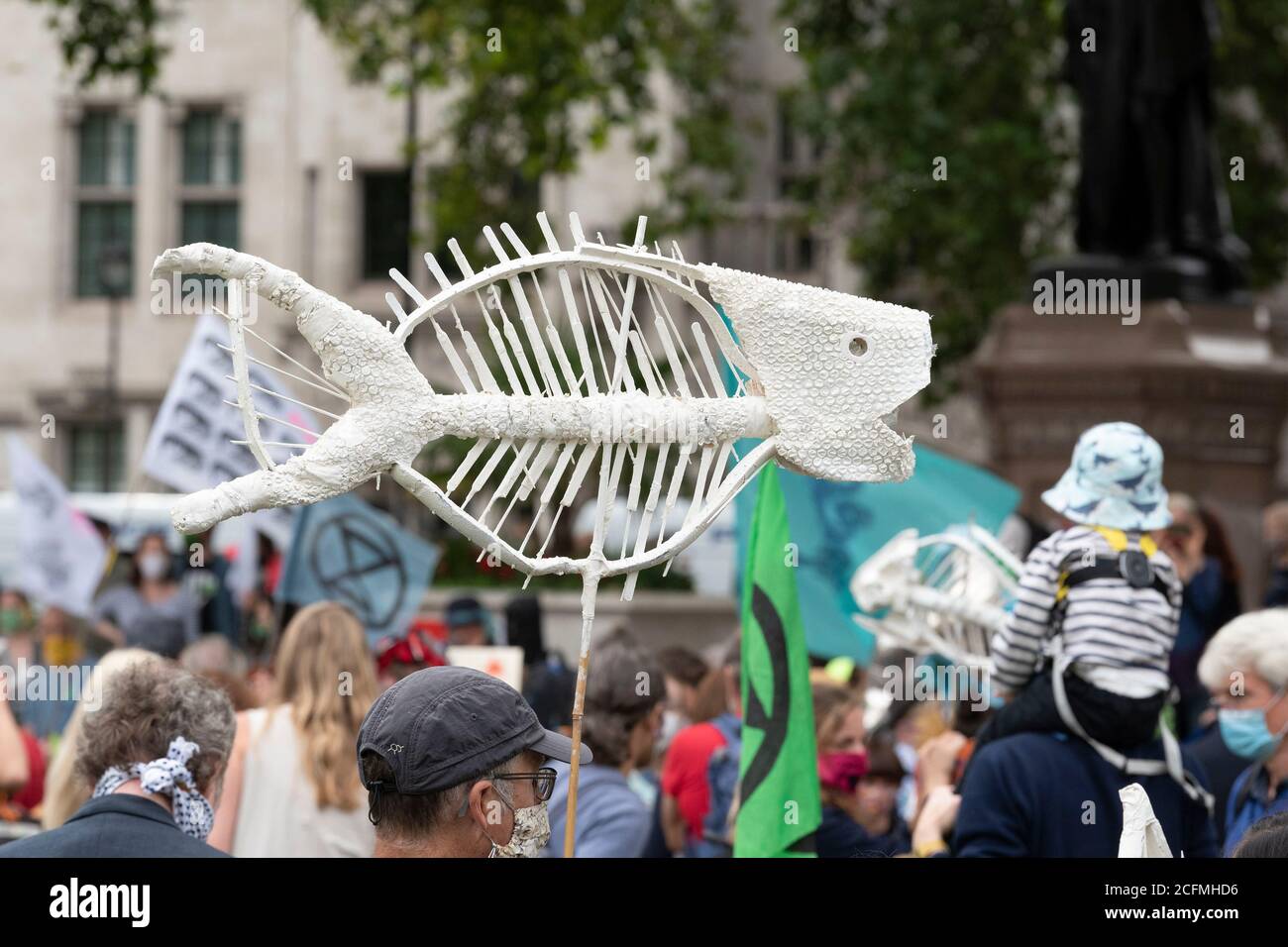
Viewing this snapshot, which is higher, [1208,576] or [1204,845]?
[1208,576]

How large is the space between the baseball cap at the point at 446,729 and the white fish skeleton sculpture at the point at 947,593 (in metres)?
3.07

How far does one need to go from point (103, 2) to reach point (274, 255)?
1465cm

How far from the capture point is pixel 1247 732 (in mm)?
5664

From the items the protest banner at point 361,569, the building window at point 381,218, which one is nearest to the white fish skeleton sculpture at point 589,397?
the protest banner at point 361,569

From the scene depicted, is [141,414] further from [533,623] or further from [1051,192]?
[533,623]

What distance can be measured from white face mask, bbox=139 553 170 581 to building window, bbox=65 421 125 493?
17232mm

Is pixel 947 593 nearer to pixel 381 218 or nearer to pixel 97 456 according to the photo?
pixel 381 218

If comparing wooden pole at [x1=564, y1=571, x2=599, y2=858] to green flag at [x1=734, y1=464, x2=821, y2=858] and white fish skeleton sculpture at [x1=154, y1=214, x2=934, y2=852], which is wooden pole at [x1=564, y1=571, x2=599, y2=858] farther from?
green flag at [x1=734, y1=464, x2=821, y2=858]

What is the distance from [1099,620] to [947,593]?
168 cm

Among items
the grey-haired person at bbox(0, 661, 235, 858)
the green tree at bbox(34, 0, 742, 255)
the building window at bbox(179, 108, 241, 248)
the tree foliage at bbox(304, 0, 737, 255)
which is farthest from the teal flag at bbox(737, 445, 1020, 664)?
the building window at bbox(179, 108, 241, 248)

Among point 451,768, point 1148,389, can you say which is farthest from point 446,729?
point 1148,389

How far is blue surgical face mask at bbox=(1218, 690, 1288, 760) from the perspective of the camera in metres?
5.60
